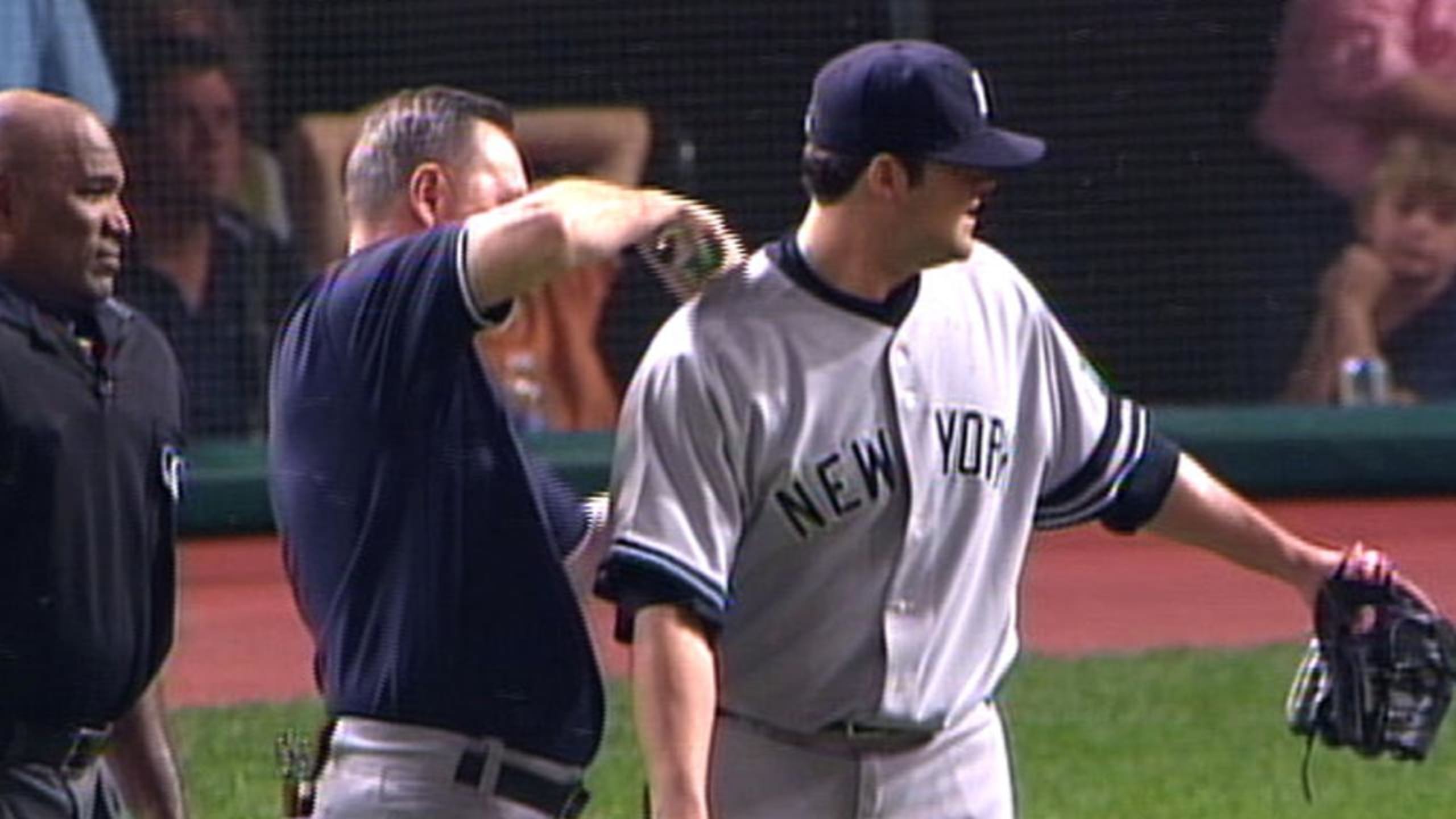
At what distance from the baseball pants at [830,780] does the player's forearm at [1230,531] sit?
403 mm

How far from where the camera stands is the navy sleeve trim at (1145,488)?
4230mm

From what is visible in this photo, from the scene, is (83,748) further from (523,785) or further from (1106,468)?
(1106,468)

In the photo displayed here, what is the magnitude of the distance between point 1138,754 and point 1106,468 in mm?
4234

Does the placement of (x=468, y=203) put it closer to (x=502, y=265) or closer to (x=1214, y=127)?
(x=502, y=265)

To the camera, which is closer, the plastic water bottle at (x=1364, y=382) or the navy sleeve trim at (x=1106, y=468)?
the navy sleeve trim at (x=1106, y=468)

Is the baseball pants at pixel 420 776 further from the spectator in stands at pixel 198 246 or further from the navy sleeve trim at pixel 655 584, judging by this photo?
the spectator in stands at pixel 198 246

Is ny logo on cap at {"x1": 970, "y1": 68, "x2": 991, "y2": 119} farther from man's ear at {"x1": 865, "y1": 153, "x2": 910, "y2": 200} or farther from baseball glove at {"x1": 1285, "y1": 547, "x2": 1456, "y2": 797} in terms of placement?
baseball glove at {"x1": 1285, "y1": 547, "x2": 1456, "y2": 797}

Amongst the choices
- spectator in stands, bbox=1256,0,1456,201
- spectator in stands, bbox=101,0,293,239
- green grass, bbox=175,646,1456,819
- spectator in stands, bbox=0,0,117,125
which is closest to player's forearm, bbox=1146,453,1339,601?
green grass, bbox=175,646,1456,819

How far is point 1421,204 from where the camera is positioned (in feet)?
41.5

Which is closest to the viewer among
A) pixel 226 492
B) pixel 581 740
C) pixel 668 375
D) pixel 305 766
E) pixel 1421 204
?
pixel 668 375

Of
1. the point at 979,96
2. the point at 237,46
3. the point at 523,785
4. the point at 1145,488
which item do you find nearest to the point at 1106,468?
the point at 1145,488

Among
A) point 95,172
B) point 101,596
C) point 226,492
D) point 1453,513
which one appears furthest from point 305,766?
point 1453,513

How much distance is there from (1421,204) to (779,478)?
905 cm

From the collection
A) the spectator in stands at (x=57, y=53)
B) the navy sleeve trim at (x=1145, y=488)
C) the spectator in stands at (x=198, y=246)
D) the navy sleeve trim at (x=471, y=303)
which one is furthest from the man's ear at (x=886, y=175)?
the spectator in stands at (x=198, y=246)
